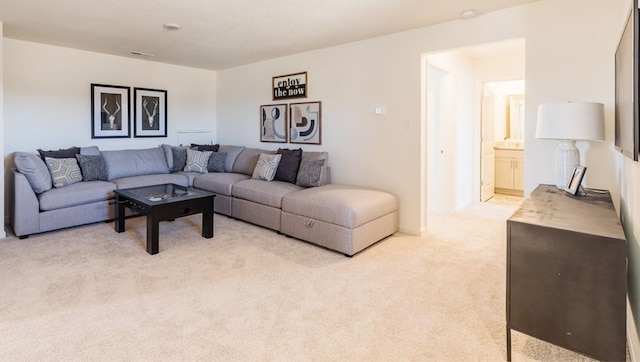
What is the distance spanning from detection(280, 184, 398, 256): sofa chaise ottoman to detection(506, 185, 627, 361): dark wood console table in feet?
5.40

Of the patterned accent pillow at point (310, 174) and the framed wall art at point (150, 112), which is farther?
the framed wall art at point (150, 112)

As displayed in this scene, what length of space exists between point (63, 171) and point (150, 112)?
5.92ft

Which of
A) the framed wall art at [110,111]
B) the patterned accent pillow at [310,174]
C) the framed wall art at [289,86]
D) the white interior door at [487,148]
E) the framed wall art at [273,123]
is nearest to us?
the patterned accent pillow at [310,174]

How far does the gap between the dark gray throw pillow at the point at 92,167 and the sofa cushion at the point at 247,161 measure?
1.69 meters

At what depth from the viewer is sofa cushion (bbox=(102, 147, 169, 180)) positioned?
4777 millimetres

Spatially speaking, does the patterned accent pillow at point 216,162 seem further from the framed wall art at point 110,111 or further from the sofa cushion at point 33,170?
the sofa cushion at point 33,170

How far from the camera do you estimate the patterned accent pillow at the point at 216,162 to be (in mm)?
5414

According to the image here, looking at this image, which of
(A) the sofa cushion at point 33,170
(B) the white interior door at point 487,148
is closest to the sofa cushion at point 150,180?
(A) the sofa cushion at point 33,170

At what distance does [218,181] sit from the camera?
477 cm

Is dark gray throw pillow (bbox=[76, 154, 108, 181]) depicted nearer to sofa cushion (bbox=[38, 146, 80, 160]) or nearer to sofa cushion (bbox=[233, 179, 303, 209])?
sofa cushion (bbox=[38, 146, 80, 160])

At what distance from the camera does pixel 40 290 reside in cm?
254

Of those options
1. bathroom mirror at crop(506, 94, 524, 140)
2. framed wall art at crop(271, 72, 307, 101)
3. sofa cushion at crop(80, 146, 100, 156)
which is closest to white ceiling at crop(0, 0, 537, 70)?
framed wall art at crop(271, 72, 307, 101)

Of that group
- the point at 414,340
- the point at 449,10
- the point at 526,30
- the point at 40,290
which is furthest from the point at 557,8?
the point at 40,290

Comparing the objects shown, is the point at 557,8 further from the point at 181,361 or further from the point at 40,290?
the point at 40,290
